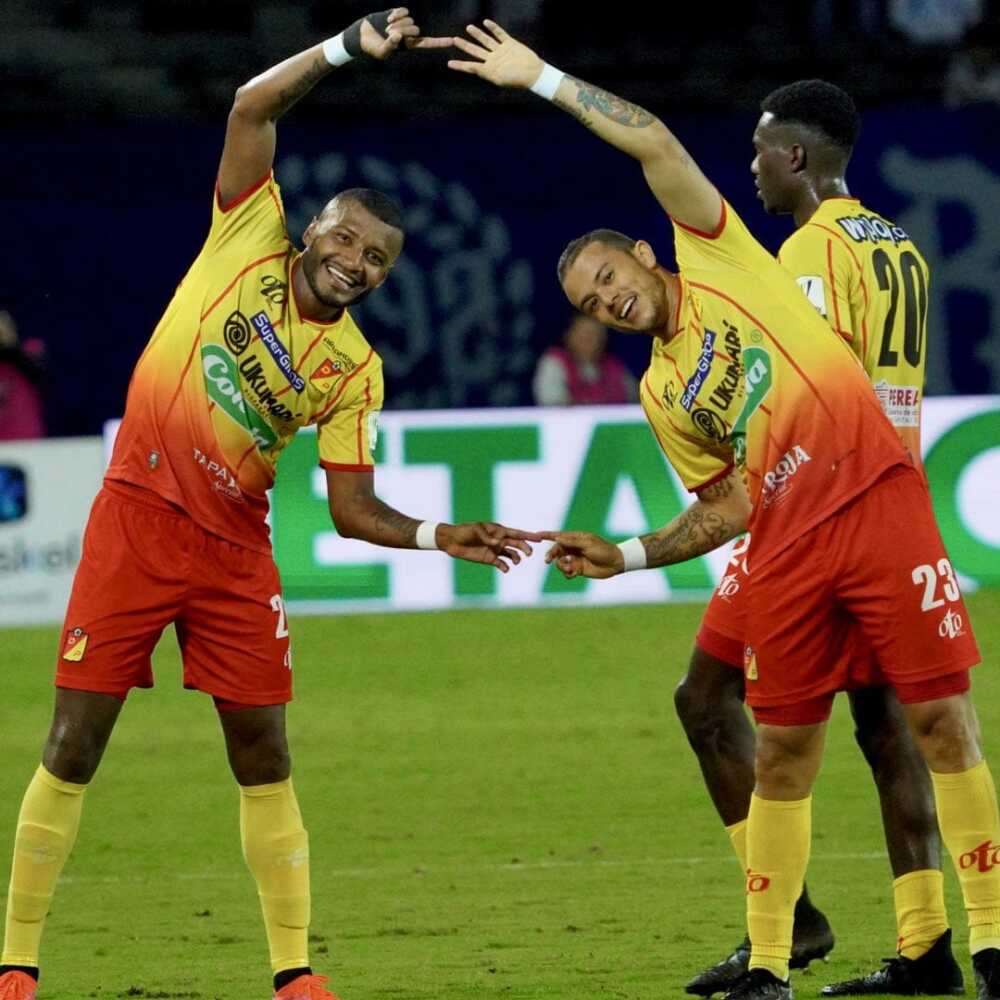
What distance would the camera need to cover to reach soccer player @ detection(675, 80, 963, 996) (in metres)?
6.28

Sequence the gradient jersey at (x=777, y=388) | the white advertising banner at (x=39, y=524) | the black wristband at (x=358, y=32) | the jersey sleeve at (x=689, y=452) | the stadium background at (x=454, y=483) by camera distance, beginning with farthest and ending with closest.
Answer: the white advertising banner at (x=39, y=524)
the stadium background at (x=454, y=483)
the jersey sleeve at (x=689, y=452)
the black wristband at (x=358, y=32)
the gradient jersey at (x=777, y=388)

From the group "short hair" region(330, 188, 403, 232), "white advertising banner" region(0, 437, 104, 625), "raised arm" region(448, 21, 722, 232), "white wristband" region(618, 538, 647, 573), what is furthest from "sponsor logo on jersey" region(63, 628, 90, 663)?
"white advertising banner" region(0, 437, 104, 625)

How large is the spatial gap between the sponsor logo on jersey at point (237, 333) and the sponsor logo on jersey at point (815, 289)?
5.11ft

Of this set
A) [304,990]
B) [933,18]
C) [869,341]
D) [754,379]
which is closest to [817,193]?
[869,341]

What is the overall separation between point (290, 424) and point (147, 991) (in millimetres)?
1704

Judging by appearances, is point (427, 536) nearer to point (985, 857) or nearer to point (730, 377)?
point (730, 377)

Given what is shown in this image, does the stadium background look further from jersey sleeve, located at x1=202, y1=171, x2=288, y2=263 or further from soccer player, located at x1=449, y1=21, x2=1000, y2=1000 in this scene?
jersey sleeve, located at x1=202, y1=171, x2=288, y2=263

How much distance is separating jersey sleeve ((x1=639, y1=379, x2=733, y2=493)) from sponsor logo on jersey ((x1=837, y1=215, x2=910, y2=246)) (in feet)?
2.40

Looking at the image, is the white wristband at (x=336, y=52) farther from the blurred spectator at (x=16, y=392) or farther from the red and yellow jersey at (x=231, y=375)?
the blurred spectator at (x=16, y=392)

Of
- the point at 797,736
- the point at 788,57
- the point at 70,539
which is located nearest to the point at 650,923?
the point at 797,736

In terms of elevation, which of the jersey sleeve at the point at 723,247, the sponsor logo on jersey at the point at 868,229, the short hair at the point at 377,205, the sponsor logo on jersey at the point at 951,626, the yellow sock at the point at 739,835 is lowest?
the yellow sock at the point at 739,835

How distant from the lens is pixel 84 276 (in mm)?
17359

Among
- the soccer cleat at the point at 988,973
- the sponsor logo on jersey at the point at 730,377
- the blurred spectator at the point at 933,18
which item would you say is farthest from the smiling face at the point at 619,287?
the blurred spectator at the point at 933,18

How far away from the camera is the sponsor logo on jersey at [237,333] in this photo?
20.3 feet
